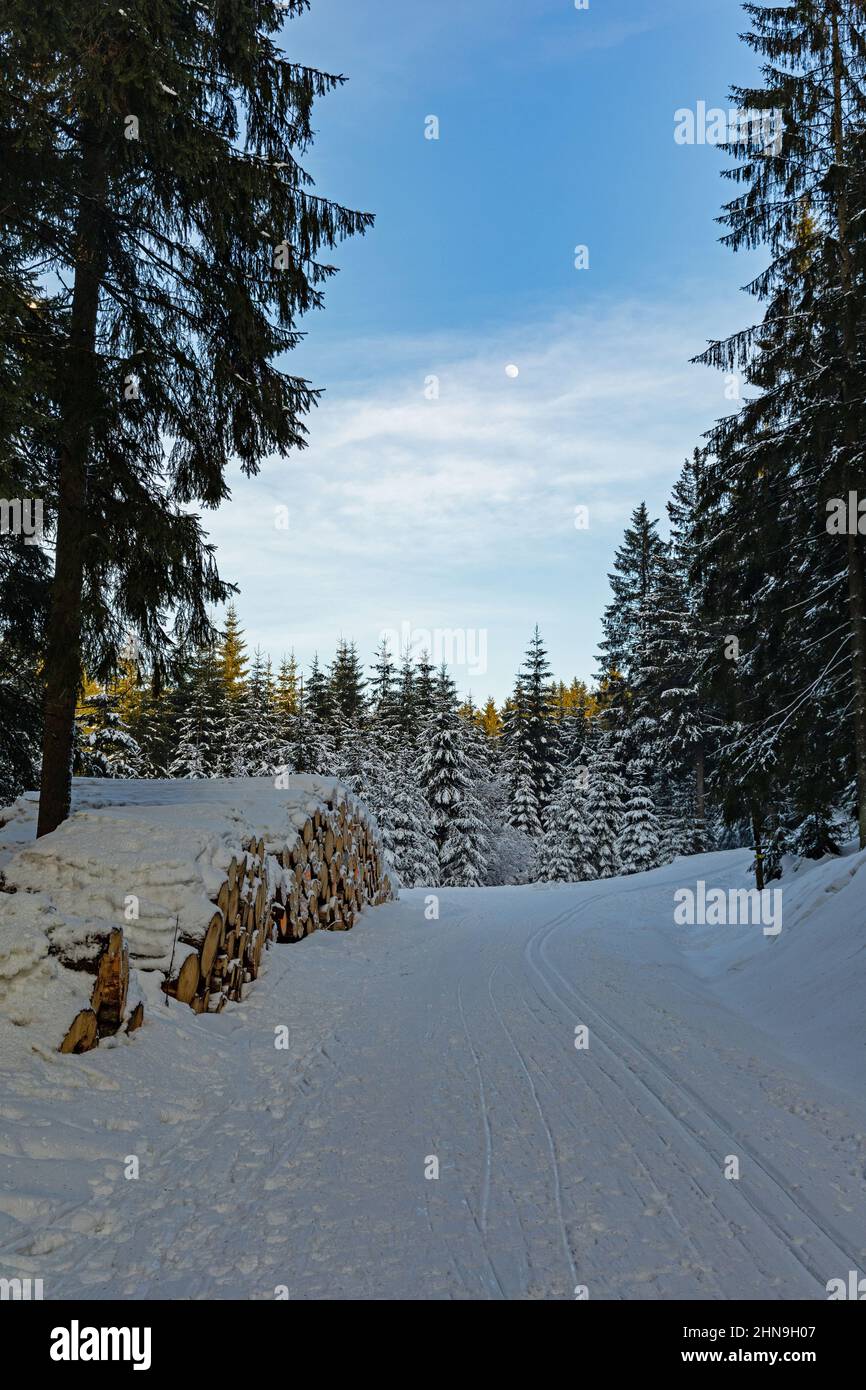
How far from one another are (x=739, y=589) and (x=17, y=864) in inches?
464

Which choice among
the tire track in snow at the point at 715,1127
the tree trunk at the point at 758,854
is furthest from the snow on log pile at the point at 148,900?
the tree trunk at the point at 758,854

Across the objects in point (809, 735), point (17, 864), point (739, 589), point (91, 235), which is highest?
point (91, 235)

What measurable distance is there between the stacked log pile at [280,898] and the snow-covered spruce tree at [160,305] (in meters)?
2.32

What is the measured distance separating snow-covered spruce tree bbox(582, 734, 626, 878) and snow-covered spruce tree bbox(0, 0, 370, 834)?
2781 centimetres

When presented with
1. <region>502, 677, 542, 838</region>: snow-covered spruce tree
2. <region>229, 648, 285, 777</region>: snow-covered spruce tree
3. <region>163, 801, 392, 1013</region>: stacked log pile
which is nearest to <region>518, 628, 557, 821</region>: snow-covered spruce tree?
<region>502, 677, 542, 838</region>: snow-covered spruce tree

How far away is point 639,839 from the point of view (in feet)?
104

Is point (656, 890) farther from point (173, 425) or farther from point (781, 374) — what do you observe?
point (173, 425)

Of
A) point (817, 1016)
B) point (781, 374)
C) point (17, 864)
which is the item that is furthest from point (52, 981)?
point (781, 374)

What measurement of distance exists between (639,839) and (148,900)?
28124 millimetres

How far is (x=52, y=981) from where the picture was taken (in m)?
Result: 5.01

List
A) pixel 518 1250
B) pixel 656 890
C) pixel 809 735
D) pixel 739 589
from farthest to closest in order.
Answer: pixel 656 890, pixel 739 589, pixel 809 735, pixel 518 1250

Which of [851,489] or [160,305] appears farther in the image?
[851,489]

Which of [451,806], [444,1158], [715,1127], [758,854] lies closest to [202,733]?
[451,806]

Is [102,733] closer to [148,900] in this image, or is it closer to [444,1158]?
[148,900]
